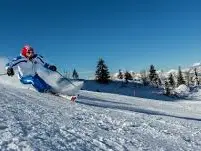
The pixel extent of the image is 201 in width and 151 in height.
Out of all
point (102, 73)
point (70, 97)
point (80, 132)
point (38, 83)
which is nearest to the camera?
point (80, 132)

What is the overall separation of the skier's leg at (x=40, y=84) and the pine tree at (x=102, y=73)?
286ft

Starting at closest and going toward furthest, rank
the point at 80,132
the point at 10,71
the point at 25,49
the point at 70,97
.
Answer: the point at 80,132, the point at 70,97, the point at 10,71, the point at 25,49

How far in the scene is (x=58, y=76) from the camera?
22203mm

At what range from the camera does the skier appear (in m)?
21.2

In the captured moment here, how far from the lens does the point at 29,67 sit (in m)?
21.8

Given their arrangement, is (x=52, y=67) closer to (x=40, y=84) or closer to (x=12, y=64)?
(x=40, y=84)

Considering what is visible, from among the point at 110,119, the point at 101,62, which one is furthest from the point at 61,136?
the point at 101,62

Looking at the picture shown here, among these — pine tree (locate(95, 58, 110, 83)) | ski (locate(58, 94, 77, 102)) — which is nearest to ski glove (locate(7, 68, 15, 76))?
ski (locate(58, 94, 77, 102))

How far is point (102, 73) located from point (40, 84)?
296ft

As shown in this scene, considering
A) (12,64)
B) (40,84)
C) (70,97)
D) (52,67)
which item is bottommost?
(70,97)

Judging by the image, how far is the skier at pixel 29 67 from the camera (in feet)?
69.5

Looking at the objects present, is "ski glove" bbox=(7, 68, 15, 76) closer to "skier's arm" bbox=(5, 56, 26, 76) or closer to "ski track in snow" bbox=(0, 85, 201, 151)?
"skier's arm" bbox=(5, 56, 26, 76)

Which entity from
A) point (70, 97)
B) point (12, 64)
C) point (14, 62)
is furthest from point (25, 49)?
point (70, 97)

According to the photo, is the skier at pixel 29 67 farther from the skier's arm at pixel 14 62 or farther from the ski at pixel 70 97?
the ski at pixel 70 97
